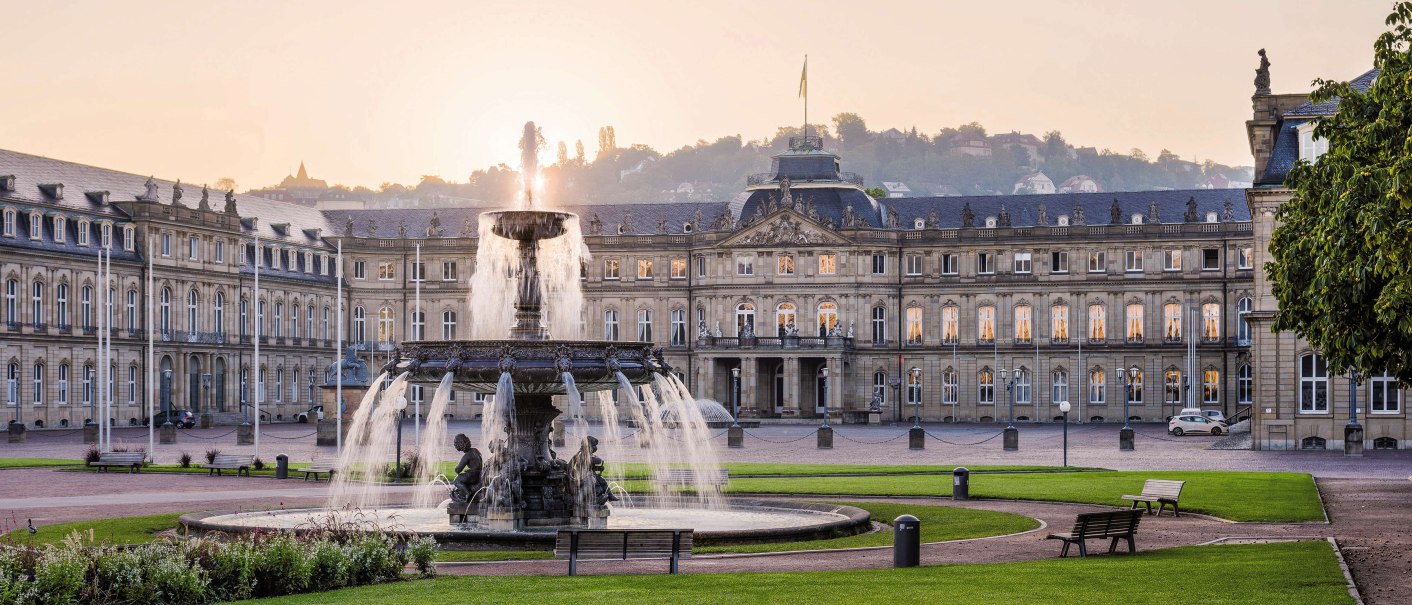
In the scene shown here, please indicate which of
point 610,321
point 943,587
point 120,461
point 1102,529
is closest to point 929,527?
point 1102,529

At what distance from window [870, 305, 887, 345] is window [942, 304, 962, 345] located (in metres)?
3.75

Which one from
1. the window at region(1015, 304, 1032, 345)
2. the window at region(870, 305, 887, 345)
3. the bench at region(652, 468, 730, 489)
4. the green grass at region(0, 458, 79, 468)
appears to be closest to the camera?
the bench at region(652, 468, 730, 489)

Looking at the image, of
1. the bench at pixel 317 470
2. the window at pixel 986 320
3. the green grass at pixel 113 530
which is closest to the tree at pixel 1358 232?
the green grass at pixel 113 530

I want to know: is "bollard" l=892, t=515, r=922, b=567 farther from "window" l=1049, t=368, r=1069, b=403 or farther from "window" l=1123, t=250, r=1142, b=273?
"window" l=1123, t=250, r=1142, b=273

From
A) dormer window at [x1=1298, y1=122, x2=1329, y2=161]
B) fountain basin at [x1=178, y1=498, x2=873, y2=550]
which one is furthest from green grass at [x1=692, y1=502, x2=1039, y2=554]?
dormer window at [x1=1298, y1=122, x2=1329, y2=161]

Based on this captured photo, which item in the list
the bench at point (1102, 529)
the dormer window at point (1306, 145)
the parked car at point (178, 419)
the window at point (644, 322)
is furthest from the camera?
the window at point (644, 322)

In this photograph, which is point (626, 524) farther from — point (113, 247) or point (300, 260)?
point (300, 260)

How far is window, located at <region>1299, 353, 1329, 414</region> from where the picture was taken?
6631 cm

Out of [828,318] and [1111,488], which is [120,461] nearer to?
[1111,488]

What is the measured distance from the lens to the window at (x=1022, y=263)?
368 feet

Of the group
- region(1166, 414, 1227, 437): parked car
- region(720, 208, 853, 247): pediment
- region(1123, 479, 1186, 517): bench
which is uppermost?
region(720, 208, 853, 247): pediment

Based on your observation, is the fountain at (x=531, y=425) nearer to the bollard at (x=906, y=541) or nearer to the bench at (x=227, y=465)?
the bollard at (x=906, y=541)

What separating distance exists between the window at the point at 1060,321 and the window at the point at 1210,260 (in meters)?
8.81

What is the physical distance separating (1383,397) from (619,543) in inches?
1944
